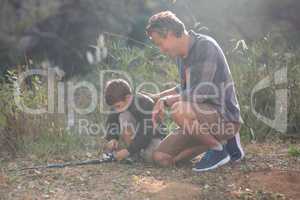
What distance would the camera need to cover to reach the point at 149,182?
14.7ft

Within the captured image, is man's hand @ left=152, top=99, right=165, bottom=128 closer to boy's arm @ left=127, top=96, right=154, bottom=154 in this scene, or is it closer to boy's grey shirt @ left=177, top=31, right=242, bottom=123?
boy's grey shirt @ left=177, top=31, right=242, bottom=123

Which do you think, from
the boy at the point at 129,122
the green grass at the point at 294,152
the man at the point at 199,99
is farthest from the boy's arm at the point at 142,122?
the green grass at the point at 294,152

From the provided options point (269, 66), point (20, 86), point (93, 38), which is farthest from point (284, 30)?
point (20, 86)

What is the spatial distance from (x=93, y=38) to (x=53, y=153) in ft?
11.0

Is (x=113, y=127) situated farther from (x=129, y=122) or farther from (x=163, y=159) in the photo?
(x=163, y=159)

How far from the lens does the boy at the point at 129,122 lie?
493 centimetres

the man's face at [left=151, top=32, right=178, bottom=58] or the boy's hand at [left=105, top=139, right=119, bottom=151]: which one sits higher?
the man's face at [left=151, top=32, right=178, bottom=58]

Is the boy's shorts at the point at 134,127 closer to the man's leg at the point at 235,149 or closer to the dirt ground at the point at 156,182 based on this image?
the dirt ground at the point at 156,182

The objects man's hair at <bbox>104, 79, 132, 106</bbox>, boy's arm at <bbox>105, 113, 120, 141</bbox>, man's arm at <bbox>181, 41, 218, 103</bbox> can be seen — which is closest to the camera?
man's arm at <bbox>181, 41, 218, 103</bbox>

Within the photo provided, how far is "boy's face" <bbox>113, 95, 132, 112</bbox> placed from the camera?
4965mm

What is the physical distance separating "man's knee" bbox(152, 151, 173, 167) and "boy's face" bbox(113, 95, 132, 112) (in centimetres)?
45

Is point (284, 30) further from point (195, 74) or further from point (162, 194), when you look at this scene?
point (162, 194)

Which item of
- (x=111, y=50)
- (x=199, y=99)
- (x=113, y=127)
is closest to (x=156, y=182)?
(x=199, y=99)

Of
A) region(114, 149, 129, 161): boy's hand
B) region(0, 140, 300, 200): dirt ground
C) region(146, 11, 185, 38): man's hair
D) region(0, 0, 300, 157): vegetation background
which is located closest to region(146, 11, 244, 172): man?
region(146, 11, 185, 38): man's hair
